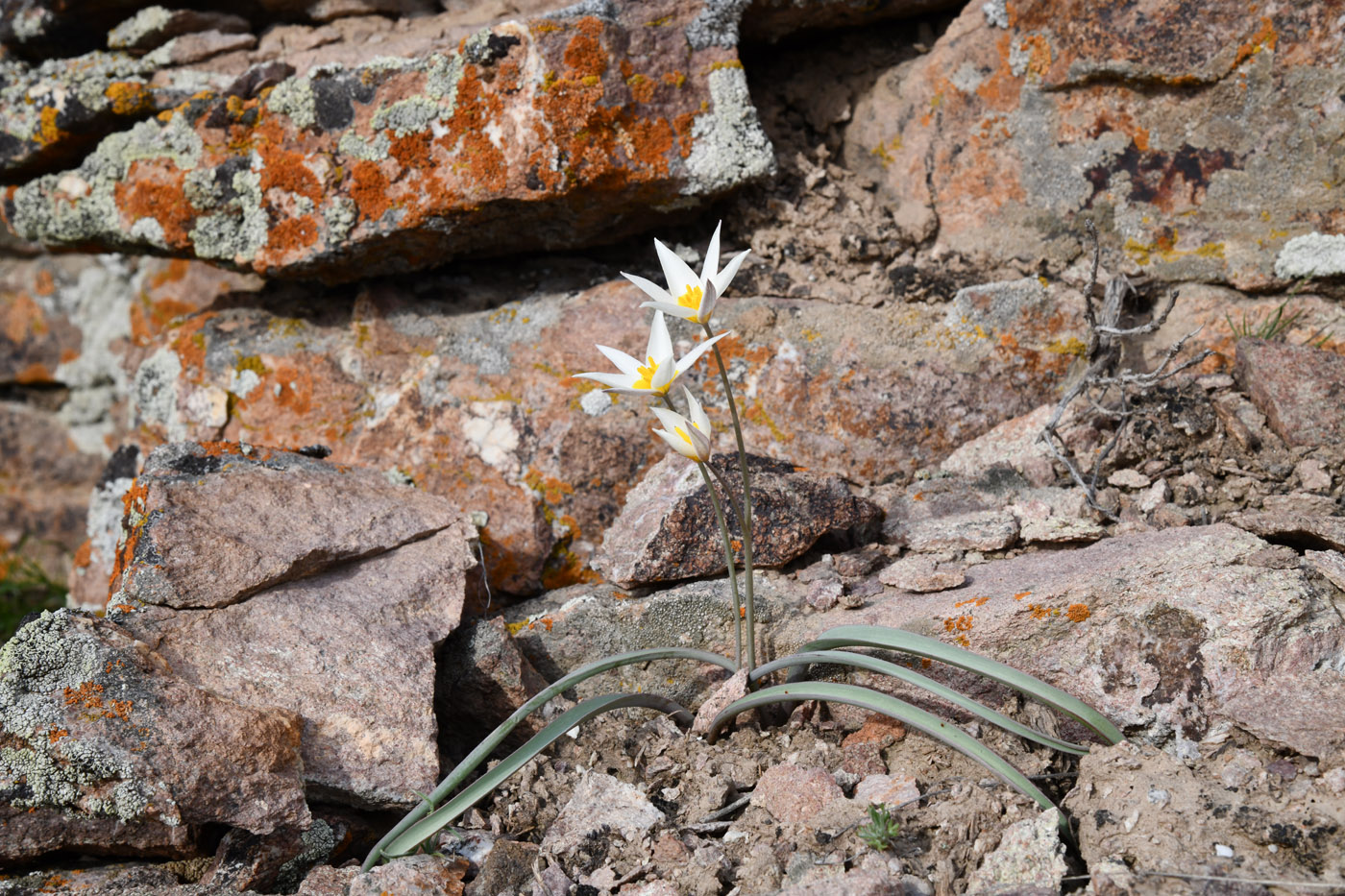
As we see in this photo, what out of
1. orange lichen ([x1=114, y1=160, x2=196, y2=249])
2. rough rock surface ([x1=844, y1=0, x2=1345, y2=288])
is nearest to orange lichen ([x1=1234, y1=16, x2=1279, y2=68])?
rough rock surface ([x1=844, y1=0, x2=1345, y2=288])

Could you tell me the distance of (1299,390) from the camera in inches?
87.4

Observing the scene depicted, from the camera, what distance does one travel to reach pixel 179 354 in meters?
3.03

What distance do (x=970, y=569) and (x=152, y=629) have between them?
177 centimetres

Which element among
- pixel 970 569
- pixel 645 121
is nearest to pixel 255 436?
pixel 645 121

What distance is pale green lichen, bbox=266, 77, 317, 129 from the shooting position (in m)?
2.68

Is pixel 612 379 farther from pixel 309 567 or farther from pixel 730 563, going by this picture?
pixel 309 567

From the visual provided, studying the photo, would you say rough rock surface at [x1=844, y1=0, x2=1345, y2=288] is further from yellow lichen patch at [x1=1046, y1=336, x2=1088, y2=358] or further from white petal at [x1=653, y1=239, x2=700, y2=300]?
white petal at [x1=653, y1=239, x2=700, y2=300]

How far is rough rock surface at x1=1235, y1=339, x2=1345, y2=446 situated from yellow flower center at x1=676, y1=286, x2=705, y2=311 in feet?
4.71

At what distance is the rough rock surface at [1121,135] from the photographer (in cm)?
240

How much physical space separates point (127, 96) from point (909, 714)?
2855mm

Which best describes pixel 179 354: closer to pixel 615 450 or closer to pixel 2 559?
pixel 615 450

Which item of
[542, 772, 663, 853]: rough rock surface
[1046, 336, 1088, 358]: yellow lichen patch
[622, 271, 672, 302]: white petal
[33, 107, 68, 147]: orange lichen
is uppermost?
[33, 107, 68, 147]: orange lichen

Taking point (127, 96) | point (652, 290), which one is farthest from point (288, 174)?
point (652, 290)

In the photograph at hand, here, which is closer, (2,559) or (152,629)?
(152,629)
